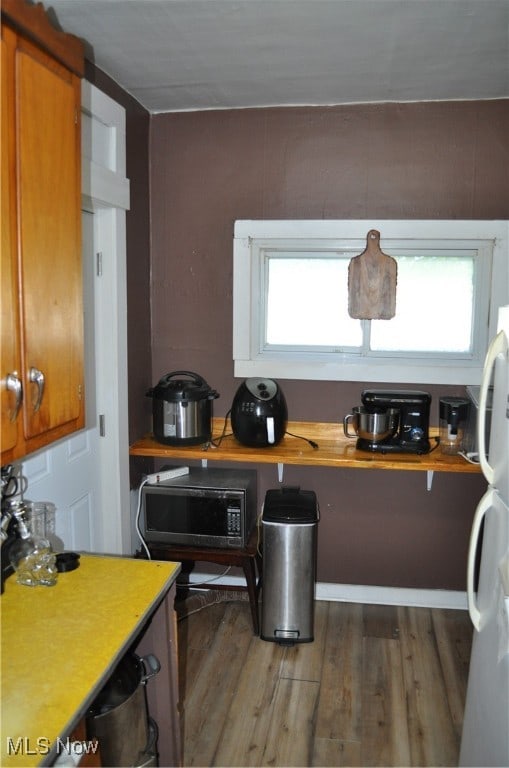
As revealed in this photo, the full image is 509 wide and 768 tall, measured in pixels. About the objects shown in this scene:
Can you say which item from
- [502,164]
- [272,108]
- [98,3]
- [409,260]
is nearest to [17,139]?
[98,3]

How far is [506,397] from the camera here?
1729 mm

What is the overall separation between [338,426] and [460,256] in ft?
3.26

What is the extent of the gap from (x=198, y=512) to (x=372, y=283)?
1.34 m

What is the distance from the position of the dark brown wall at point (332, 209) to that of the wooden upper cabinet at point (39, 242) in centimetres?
149

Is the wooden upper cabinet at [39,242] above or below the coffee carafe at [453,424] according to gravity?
above

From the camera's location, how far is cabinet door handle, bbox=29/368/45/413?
1359 mm

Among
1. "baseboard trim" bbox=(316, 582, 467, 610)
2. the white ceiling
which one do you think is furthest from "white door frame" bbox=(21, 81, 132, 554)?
"baseboard trim" bbox=(316, 582, 467, 610)

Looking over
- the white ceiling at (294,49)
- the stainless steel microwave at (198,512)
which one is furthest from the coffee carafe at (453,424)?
the white ceiling at (294,49)

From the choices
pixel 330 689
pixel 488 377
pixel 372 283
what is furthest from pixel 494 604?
pixel 372 283

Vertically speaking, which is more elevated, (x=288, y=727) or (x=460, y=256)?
(x=460, y=256)

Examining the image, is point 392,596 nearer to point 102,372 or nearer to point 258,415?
point 258,415

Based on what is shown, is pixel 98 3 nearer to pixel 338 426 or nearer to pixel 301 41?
pixel 301 41

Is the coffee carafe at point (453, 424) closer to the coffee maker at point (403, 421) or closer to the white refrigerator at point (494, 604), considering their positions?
the coffee maker at point (403, 421)

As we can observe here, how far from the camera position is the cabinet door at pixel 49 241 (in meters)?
1.31
